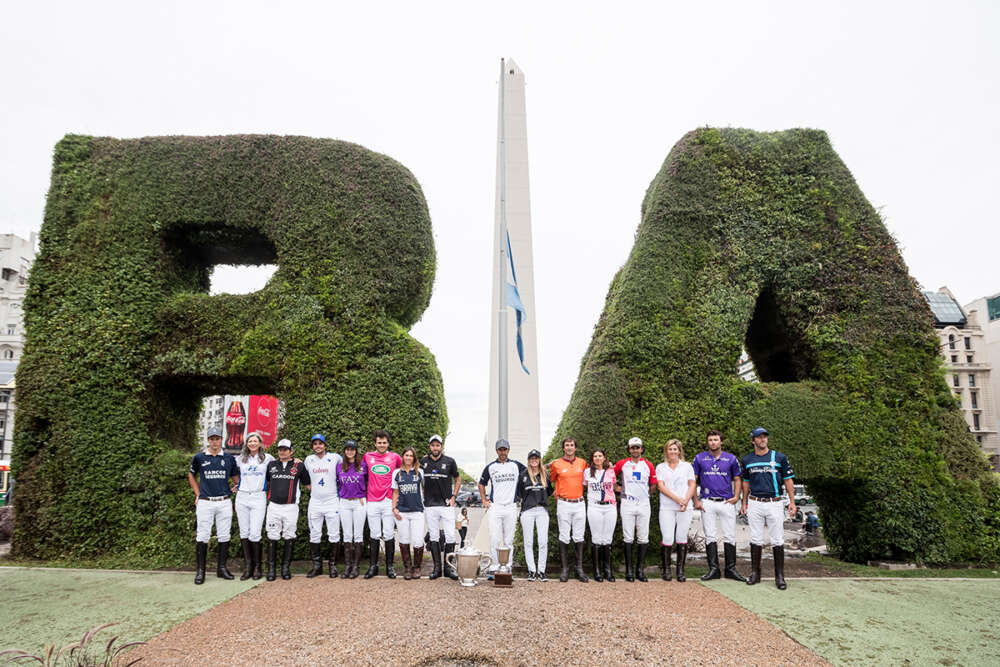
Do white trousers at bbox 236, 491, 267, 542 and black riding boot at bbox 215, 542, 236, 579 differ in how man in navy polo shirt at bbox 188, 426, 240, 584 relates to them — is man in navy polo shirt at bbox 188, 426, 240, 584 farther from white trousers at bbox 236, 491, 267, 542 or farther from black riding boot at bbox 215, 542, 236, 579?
white trousers at bbox 236, 491, 267, 542

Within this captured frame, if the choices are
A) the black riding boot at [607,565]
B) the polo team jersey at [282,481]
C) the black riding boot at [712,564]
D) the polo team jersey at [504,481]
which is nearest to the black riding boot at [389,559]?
the polo team jersey at [282,481]

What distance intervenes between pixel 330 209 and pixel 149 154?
348 cm

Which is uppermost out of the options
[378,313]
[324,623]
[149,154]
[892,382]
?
[149,154]

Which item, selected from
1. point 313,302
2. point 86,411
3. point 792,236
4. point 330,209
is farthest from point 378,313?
point 792,236

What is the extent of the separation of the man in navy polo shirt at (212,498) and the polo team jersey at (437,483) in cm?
247

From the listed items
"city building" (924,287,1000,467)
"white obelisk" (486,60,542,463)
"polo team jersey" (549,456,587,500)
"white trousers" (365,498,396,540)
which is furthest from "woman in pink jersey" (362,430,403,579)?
"city building" (924,287,1000,467)

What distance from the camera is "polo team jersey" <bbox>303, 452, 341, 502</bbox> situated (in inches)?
301

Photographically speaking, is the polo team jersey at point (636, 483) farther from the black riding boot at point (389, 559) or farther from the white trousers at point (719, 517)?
the black riding boot at point (389, 559)

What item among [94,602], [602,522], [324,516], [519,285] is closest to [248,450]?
[324,516]

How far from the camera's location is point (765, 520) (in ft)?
23.7

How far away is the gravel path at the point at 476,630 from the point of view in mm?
4477

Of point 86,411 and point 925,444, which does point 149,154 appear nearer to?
point 86,411

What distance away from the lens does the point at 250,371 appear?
9156mm

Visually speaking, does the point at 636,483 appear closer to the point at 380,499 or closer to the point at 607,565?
the point at 607,565
